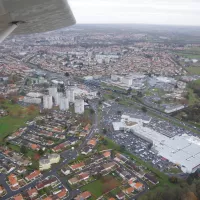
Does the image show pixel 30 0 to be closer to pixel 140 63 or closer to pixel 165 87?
pixel 165 87

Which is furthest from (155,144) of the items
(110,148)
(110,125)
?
(110,125)

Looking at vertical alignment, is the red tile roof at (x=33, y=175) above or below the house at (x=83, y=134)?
above

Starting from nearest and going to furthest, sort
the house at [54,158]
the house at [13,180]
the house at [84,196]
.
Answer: the house at [84,196] < the house at [13,180] < the house at [54,158]

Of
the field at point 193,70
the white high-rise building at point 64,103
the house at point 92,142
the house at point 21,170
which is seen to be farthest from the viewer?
the field at point 193,70

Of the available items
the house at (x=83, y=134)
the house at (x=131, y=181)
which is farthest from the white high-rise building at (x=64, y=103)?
the house at (x=131, y=181)

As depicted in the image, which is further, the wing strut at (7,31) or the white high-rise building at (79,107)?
the white high-rise building at (79,107)

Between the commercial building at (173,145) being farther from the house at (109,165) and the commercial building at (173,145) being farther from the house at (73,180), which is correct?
the house at (73,180)
